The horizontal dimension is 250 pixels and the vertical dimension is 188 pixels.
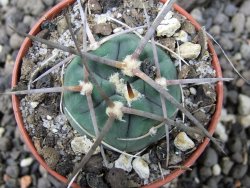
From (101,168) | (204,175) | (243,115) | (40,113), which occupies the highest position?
(40,113)

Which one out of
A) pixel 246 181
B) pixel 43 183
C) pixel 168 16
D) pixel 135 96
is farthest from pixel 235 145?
pixel 135 96

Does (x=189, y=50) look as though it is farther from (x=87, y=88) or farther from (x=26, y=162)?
(x=26, y=162)

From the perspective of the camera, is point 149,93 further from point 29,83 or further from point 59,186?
point 59,186

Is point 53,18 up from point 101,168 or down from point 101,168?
up

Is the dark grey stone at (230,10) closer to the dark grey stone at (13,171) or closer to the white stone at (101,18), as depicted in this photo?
the white stone at (101,18)

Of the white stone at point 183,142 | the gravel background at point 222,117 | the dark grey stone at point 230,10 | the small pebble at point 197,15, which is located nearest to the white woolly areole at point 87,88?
the white stone at point 183,142

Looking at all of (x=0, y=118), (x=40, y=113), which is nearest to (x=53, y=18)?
(x=40, y=113)
